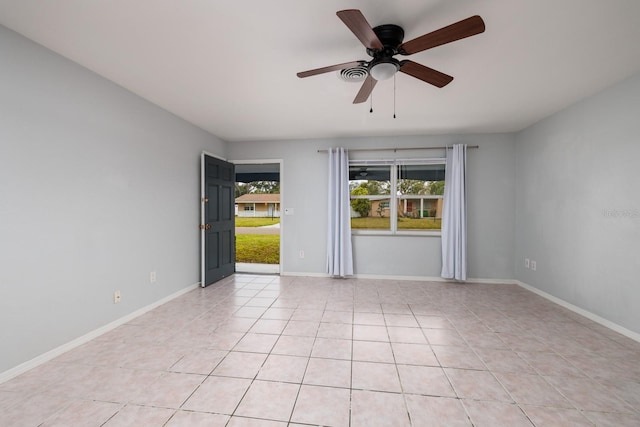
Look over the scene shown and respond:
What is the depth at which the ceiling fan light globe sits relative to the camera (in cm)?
188

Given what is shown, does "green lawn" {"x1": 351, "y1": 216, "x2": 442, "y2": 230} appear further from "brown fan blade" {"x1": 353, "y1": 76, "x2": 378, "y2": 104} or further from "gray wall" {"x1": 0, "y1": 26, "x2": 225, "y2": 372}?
"gray wall" {"x1": 0, "y1": 26, "x2": 225, "y2": 372}

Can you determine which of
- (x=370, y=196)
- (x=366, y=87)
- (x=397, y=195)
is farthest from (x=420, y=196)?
(x=366, y=87)

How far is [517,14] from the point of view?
1.74 meters

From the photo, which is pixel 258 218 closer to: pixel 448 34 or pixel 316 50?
pixel 316 50

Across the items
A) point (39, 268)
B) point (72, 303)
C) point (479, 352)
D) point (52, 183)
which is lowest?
point (479, 352)

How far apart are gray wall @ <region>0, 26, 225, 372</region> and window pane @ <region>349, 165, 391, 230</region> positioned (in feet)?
9.60

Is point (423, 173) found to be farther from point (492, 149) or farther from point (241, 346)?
point (241, 346)

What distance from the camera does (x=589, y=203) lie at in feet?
9.95

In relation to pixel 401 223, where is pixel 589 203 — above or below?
above

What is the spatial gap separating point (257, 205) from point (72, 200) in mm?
10041

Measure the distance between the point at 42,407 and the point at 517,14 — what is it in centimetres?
389

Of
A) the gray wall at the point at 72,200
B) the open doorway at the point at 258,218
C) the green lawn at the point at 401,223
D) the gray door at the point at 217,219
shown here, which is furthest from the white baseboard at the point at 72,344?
the green lawn at the point at 401,223

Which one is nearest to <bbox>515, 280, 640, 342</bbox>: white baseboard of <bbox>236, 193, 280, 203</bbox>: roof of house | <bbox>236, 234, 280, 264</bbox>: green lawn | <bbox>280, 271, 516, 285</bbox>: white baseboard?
<bbox>280, 271, 516, 285</bbox>: white baseboard

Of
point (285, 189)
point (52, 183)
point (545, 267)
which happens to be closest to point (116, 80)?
point (52, 183)
